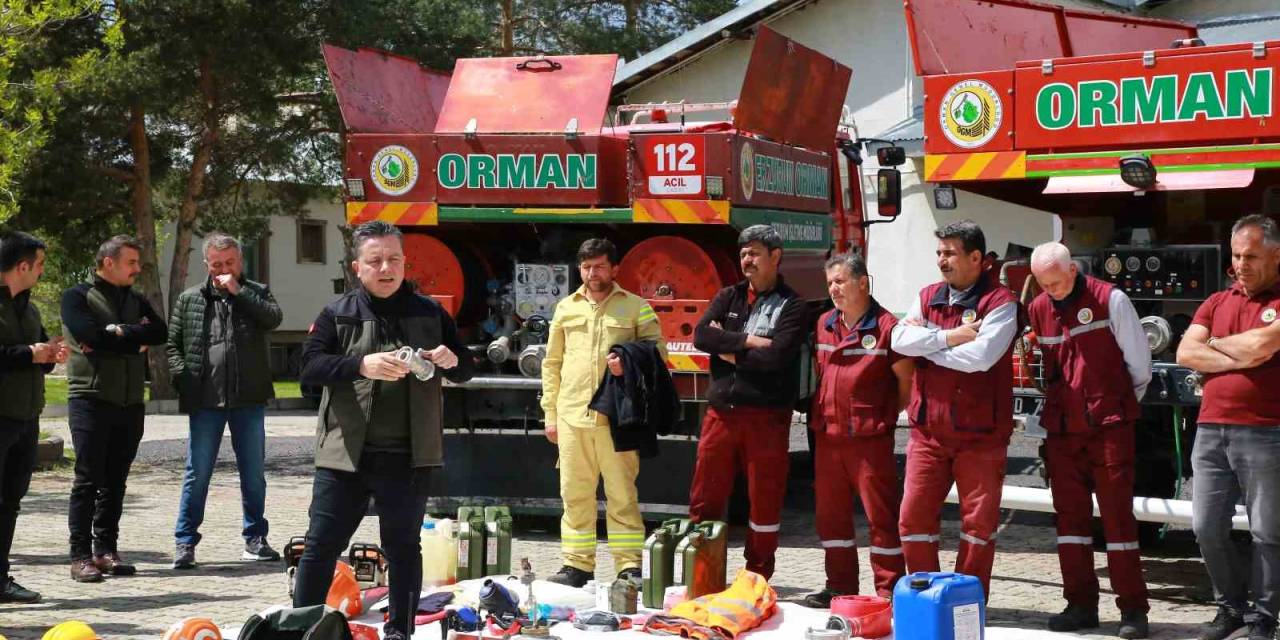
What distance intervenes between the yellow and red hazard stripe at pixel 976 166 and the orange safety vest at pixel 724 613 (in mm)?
2470

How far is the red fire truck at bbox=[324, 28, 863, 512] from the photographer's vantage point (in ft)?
30.0

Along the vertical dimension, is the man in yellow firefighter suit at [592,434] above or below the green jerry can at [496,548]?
above

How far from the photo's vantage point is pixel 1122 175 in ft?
24.8

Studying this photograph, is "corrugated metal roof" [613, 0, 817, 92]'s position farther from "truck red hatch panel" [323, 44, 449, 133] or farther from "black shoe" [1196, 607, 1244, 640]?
"black shoe" [1196, 607, 1244, 640]

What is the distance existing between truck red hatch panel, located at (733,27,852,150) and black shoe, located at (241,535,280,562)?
12.7 ft

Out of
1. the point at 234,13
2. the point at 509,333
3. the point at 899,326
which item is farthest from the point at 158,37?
the point at 899,326

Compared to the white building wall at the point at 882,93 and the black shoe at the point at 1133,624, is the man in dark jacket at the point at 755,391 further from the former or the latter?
the white building wall at the point at 882,93

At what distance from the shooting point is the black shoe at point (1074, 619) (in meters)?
6.99

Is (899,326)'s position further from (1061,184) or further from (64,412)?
(64,412)

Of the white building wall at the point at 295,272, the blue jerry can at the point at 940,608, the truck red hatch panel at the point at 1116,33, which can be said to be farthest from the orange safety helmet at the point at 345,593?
the white building wall at the point at 295,272

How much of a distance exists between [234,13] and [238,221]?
6234 mm

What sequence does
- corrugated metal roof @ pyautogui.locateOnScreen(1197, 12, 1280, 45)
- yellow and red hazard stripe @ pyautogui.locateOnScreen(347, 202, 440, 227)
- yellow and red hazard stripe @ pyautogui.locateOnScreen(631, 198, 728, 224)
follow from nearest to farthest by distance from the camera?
yellow and red hazard stripe @ pyautogui.locateOnScreen(631, 198, 728, 224)
yellow and red hazard stripe @ pyautogui.locateOnScreen(347, 202, 440, 227)
corrugated metal roof @ pyautogui.locateOnScreen(1197, 12, 1280, 45)

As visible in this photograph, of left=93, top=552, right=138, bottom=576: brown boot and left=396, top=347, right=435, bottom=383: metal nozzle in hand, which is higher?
left=396, top=347, right=435, bottom=383: metal nozzle in hand

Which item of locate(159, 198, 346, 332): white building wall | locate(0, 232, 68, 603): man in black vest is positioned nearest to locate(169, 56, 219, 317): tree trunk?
locate(159, 198, 346, 332): white building wall
